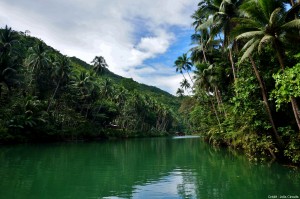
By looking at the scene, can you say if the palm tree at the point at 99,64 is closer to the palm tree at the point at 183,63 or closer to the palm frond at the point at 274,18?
the palm tree at the point at 183,63

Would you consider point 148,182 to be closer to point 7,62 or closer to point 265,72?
point 265,72

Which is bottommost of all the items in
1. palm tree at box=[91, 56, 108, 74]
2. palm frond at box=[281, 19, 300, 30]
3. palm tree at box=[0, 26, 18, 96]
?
palm frond at box=[281, 19, 300, 30]

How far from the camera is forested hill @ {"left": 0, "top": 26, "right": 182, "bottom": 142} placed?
42219 millimetres

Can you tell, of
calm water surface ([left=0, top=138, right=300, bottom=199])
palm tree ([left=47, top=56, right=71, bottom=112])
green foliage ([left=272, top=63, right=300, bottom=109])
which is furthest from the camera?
palm tree ([left=47, top=56, right=71, bottom=112])

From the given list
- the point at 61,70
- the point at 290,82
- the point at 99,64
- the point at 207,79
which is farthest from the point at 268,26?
the point at 99,64

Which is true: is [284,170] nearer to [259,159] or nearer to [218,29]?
[259,159]

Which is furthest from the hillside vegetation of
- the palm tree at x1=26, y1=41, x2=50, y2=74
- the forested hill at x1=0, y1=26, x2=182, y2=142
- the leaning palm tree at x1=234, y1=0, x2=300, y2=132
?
the palm tree at x1=26, y1=41, x2=50, y2=74

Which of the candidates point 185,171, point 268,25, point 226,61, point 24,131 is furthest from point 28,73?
point 268,25

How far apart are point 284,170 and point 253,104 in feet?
15.3

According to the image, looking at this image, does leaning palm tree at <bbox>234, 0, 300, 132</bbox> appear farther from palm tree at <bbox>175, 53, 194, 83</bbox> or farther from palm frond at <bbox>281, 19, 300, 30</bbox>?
palm tree at <bbox>175, 53, 194, 83</bbox>

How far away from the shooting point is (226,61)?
31297mm

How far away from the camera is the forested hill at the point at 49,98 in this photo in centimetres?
4222

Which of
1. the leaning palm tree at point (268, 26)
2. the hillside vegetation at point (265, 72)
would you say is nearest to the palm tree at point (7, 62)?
the hillside vegetation at point (265, 72)

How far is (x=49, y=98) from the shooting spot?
54.3m
